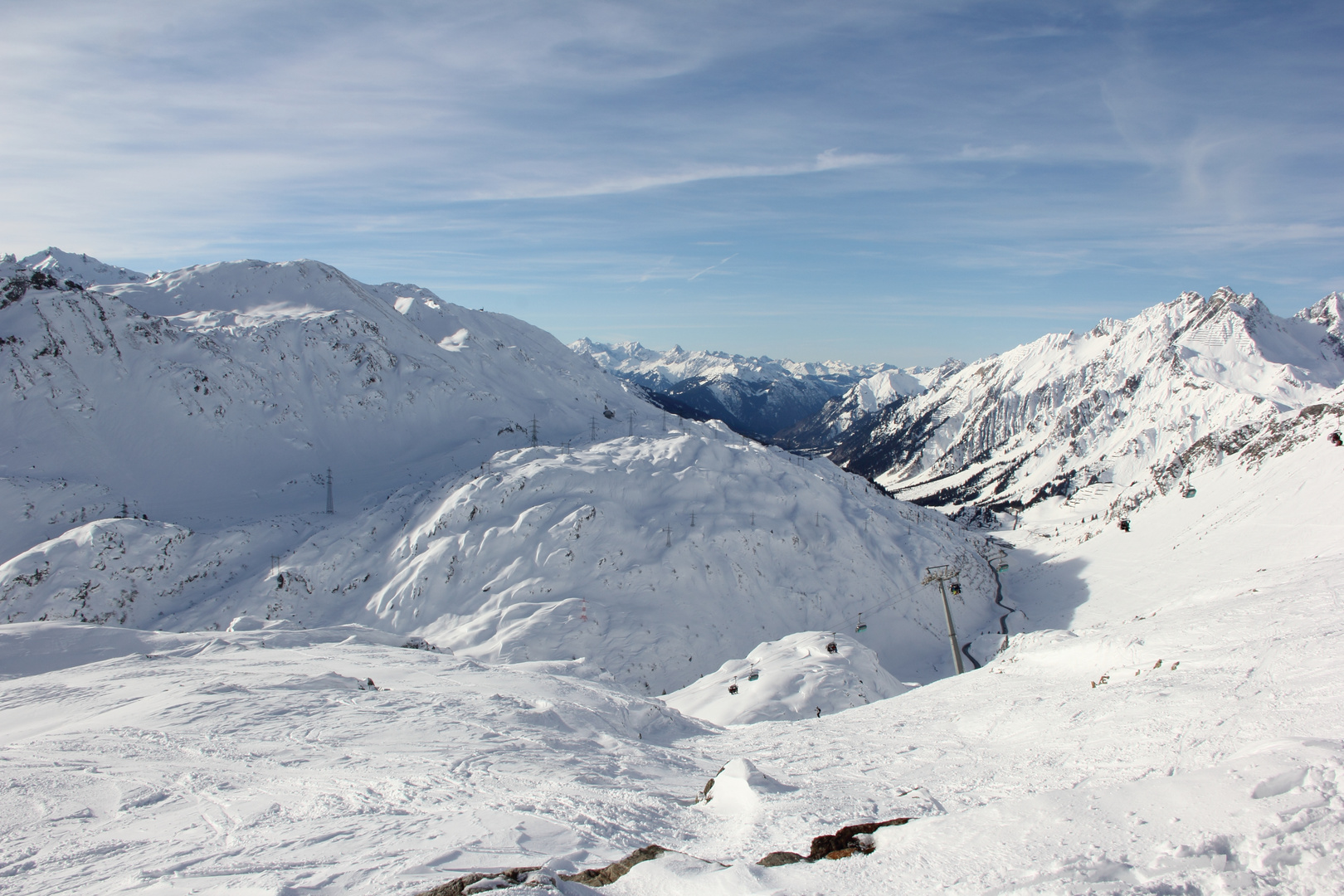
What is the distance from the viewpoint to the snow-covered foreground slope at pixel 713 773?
6.22 m

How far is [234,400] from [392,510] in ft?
91.9

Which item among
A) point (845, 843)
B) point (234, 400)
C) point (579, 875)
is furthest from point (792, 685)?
point (234, 400)

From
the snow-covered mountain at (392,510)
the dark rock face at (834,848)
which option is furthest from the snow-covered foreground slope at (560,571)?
the dark rock face at (834,848)

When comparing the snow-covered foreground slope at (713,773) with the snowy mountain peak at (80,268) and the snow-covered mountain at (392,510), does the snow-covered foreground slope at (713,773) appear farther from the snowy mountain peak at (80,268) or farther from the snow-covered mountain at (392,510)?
the snowy mountain peak at (80,268)

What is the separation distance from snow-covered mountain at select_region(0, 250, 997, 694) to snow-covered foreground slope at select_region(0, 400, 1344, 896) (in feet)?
70.0

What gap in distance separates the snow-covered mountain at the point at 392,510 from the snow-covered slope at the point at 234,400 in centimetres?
26

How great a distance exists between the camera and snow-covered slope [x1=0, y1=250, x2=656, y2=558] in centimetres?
5594

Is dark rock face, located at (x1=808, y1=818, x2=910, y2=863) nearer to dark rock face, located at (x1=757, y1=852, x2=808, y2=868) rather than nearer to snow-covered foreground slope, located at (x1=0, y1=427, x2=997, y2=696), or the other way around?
dark rock face, located at (x1=757, y1=852, x2=808, y2=868)

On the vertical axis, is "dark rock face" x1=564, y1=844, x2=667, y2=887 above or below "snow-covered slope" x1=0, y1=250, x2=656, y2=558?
below

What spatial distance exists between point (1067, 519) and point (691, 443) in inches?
5469

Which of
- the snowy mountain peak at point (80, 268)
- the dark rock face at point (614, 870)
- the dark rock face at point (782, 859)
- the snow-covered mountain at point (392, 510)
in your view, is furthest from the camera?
the snowy mountain peak at point (80, 268)

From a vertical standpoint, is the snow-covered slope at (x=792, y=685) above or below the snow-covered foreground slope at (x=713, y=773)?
below

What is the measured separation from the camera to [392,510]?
54406mm

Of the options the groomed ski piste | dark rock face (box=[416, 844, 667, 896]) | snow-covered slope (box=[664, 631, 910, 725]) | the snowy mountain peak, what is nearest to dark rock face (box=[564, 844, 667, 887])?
dark rock face (box=[416, 844, 667, 896])
